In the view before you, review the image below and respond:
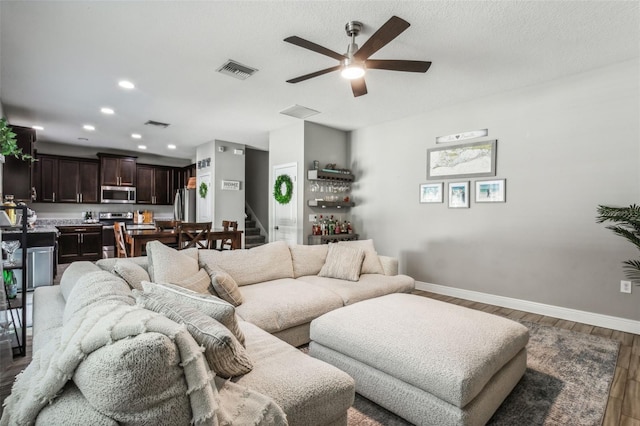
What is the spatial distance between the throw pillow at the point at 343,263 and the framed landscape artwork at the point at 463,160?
1.94 meters

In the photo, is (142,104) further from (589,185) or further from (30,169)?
(589,185)

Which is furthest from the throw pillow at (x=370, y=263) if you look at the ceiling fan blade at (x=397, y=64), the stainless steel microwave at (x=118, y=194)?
the stainless steel microwave at (x=118, y=194)

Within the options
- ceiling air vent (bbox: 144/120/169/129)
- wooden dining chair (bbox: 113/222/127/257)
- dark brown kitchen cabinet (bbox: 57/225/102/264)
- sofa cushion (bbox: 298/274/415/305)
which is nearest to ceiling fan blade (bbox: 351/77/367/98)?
sofa cushion (bbox: 298/274/415/305)

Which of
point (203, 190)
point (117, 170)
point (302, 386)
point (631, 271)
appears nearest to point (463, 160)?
point (631, 271)

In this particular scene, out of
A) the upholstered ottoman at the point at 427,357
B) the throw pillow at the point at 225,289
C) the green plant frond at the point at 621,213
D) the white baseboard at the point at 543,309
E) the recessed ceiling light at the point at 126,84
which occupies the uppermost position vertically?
the recessed ceiling light at the point at 126,84

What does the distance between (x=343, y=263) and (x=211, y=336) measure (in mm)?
2560

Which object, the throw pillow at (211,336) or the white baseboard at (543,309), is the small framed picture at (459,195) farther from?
the throw pillow at (211,336)

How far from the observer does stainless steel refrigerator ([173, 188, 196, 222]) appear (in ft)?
25.8

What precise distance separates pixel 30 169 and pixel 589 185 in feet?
25.7

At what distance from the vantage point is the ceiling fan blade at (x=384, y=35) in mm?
2201

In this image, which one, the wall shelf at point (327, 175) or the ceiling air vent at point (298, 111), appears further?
the wall shelf at point (327, 175)

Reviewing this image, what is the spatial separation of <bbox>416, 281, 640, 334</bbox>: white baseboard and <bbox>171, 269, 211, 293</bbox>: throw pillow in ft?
11.5

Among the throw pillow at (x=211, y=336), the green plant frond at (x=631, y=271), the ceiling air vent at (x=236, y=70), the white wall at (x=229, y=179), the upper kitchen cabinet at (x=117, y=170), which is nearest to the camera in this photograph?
the throw pillow at (x=211, y=336)

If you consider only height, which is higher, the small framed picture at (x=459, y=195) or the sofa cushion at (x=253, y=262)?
the small framed picture at (x=459, y=195)
